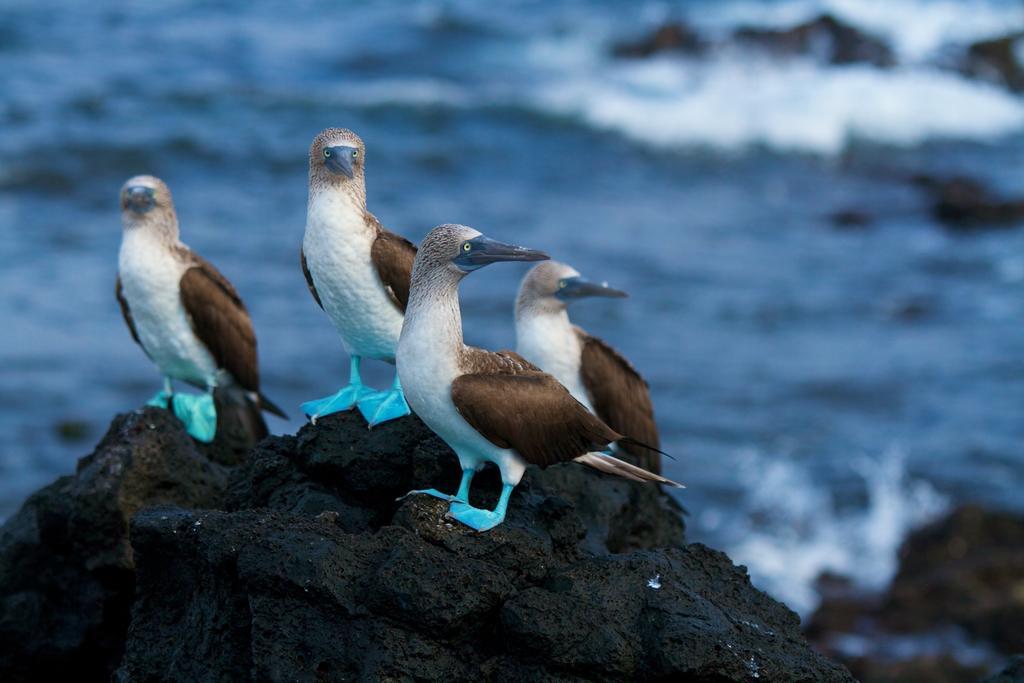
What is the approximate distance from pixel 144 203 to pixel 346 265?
6.70 ft

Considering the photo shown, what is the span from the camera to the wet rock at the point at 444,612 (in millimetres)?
4727

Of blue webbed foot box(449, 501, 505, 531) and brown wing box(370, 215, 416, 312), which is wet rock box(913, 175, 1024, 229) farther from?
blue webbed foot box(449, 501, 505, 531)

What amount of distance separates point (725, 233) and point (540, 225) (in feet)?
9.87

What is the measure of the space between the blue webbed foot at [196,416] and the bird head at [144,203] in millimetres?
987

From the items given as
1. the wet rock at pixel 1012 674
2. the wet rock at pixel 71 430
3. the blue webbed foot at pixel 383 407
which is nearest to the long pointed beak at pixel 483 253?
the blue webbed foot at pixel 383 407

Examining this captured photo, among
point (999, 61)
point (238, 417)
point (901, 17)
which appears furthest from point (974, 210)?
point (238, 417)

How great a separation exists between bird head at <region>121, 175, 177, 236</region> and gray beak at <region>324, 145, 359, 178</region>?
1.81m

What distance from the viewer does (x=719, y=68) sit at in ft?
103

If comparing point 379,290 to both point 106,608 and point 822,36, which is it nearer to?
point 106,608

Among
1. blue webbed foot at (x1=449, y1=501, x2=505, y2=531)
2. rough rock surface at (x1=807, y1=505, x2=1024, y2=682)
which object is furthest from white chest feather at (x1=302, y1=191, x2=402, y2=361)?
rough rock surface at (x1=807, y1=505, x2=1024, y2=682)

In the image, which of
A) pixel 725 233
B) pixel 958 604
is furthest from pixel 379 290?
pixel 725 233

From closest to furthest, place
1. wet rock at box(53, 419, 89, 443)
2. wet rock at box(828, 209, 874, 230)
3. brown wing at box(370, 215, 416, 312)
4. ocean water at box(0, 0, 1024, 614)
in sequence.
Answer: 1. brown wing at box(370, 215, 416, 312)
2. wet rock at box(53, 419, 89, 443)
3. ocean water at box(0, 0, 1024, 614)
4. wet rock at box(828, 209, 874, 230)

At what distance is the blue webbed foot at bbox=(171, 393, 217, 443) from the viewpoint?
7.51 m

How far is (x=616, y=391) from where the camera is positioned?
8188 millimetres
